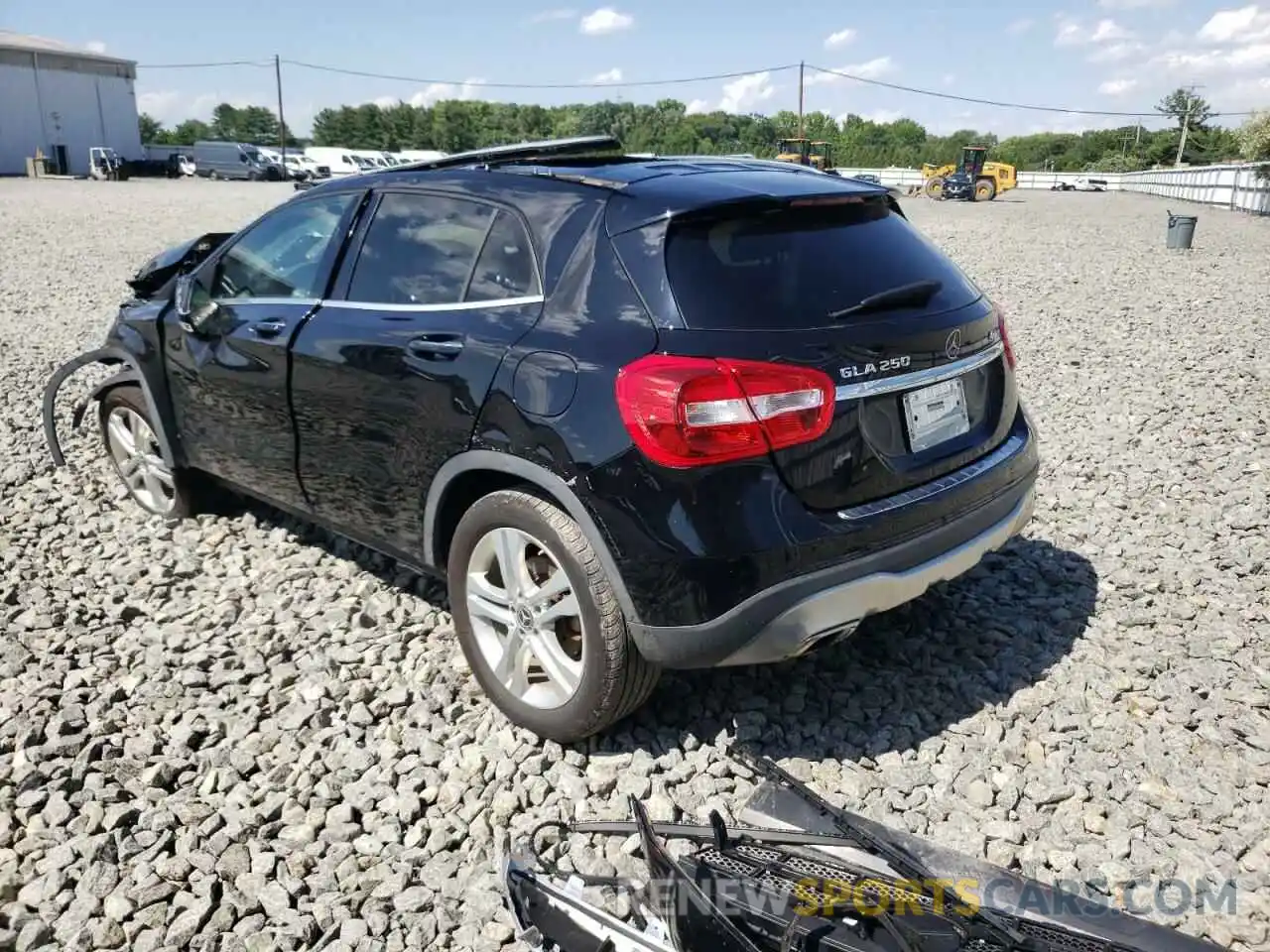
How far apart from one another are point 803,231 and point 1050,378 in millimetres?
5373

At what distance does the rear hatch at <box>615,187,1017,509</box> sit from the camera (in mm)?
2688

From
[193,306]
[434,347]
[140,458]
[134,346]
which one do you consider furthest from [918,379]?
[140,458]

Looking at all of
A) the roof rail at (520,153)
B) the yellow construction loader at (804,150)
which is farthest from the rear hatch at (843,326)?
the yellow construction loader at (804,150)

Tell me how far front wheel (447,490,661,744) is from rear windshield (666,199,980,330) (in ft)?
2.45

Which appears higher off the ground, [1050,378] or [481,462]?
[481,462]

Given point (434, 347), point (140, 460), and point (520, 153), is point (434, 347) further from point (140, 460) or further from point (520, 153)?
point (140, 460)

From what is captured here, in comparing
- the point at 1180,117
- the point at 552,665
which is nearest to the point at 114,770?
the point at 552,665

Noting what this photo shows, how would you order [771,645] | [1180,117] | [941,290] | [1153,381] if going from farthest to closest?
[1180,117]
[1153,381]
[941,290]
[771,645]

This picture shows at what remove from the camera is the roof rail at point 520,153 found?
143 inches

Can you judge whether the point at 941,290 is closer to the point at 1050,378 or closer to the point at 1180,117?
the point at 1050,378

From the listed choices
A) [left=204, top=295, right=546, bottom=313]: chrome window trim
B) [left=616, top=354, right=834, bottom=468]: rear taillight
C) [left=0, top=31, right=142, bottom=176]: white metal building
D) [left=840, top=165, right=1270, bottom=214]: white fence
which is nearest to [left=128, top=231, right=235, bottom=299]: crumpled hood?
[left=204, top=295, right=546, bottom=313]: chrome window trim

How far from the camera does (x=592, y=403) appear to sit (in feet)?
8.86

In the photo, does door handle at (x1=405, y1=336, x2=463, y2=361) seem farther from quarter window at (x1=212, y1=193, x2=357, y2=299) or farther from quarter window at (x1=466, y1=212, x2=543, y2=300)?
quarter window at (x1=212, y1=193, x2=357, y2=299)

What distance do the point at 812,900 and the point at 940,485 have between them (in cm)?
136
